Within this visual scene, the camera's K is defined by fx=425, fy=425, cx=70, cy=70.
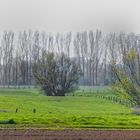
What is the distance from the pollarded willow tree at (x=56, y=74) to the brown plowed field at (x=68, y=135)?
51.5m

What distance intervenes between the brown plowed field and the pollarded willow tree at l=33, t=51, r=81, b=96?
51.5 metres

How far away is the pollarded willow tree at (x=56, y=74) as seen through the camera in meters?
79.1

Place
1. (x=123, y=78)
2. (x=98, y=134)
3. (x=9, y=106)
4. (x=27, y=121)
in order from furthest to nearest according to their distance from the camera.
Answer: (x=9, y=106) < (x=123, y=78) < (x=27, y=121) < (x=98, y=134)

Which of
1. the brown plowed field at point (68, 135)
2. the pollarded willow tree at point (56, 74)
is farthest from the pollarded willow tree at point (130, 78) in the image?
the pollarded willow tree at point (56, 74)

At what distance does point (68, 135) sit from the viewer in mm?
24641

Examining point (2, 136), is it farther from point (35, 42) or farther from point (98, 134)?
point (35, 42)

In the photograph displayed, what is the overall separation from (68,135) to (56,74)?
56.7 metres

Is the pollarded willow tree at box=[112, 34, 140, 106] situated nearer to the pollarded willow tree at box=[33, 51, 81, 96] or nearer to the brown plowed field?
the brown plowed field

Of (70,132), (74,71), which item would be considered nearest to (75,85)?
(74,71)

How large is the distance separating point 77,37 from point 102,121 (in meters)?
112

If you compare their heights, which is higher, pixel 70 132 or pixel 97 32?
pixel 97 32

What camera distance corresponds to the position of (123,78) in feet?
148

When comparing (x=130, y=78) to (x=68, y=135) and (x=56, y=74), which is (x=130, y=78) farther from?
(x=56, y=74)

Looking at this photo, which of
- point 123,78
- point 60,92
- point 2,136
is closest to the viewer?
point 2,136
